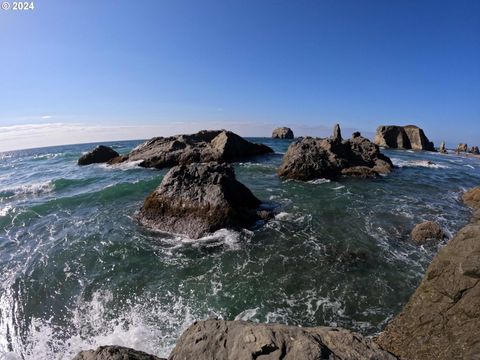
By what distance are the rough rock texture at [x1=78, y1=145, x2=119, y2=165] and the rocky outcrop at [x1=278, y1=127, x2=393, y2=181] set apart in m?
29.1

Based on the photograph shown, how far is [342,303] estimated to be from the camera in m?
8.87

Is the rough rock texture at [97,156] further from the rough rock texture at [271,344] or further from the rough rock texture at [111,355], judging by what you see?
the rough rock texture at [271,344]

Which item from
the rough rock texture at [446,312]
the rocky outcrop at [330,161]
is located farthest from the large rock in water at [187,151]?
the rough rock texture at [446,312]

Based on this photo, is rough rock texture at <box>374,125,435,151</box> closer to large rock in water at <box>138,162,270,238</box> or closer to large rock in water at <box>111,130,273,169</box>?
large rock in water at <box>111,130,273,169</box>

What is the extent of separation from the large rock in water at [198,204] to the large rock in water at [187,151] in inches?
774

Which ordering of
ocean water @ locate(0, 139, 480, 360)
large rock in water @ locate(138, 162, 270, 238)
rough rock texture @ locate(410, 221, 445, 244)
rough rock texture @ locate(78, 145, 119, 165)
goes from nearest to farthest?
ocean water @ locate(0, 139, 480, 360)
rough rock texture @ locate(410, 221, 445, 244)
large rock in water @ locate(138, 162, 270, 238)
rough rock texture @ locate(78, 145, 119, 165)

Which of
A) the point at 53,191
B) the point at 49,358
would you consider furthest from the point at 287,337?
the point at 53,191

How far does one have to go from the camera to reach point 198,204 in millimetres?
14719

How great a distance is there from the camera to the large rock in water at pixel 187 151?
36.6m

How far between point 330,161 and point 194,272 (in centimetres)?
2067

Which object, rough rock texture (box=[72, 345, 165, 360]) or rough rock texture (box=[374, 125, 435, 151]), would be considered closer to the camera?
rough rock texture (box=[72, 345, 165, 360])

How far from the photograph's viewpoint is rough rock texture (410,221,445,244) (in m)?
12.9

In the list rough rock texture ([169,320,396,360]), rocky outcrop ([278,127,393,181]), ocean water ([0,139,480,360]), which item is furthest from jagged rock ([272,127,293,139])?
rough rock texture ([169,320,396,360])

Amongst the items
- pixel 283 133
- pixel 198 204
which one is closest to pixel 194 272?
pixel 198 204
